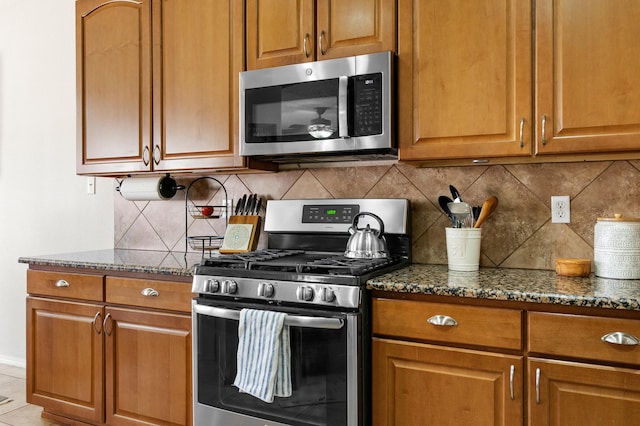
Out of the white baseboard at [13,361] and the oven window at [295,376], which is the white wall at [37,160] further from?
the oven window at [295,376]

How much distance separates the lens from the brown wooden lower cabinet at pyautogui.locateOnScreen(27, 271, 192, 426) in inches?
84.7

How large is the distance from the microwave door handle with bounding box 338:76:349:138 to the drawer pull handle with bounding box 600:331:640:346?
1.15 metres

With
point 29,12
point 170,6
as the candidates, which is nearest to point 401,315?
point 170,6

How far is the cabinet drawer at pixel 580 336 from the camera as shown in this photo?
55.6 inches

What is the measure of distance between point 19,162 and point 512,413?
136 inches

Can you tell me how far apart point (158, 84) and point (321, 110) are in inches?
36.7

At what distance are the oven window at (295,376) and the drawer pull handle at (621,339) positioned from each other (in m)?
0.79

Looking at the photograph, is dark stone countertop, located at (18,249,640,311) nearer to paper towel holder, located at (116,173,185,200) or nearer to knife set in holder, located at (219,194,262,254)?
knife set in holder, located at (219,194,262,254)

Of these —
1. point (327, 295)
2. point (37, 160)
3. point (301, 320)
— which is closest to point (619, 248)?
point (327, 295)

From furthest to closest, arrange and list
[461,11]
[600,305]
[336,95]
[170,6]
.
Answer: [170,6]
[336,95]
[461,11]
[600,305]

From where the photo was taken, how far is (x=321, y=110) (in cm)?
212

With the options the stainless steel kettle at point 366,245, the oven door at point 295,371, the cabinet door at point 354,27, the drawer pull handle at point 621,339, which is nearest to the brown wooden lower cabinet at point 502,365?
the drawer pull handle at point 621,339

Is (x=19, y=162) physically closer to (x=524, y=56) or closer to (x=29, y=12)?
(x=29, y=12)

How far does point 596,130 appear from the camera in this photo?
67.2 inches
